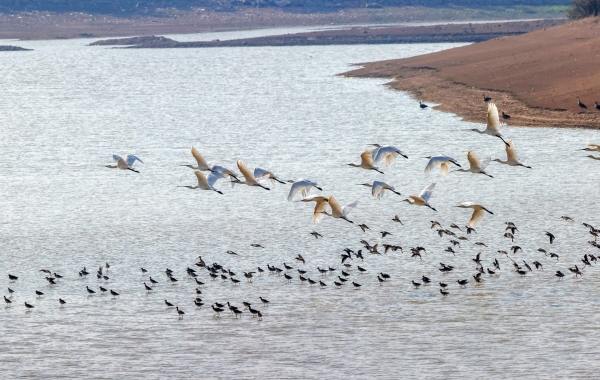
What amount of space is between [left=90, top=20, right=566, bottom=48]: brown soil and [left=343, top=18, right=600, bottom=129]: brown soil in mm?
40128

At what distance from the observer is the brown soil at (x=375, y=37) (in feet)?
415

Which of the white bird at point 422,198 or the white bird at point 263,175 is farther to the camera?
the white bird at point 263,175

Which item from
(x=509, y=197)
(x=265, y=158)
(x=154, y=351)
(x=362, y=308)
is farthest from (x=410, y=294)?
(x=265, y=158)

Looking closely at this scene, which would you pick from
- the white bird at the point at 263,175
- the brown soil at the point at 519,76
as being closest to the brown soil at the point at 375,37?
the brown soil at the point at 519,76

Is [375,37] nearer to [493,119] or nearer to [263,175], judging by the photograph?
[263,175]

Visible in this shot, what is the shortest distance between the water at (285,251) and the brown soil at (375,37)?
68.3 meters

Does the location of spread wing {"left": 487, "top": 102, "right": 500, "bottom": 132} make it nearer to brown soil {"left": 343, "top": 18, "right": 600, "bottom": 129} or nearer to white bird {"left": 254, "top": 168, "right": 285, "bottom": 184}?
white bird {"left": 254, "top": 168, "right": 285, "bottom": 184}

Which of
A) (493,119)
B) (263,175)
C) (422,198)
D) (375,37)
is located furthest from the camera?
(375,37)

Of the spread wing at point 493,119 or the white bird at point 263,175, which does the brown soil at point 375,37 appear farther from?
the spread wing at point 493,119

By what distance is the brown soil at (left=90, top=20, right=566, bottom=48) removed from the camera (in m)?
126

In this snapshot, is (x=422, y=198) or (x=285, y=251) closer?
(x=422, y=198)

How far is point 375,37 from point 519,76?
2801 inches

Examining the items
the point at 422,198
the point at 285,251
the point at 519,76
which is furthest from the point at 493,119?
the point at 519,76

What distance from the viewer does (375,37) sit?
432ft
